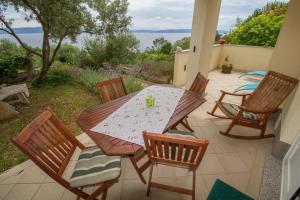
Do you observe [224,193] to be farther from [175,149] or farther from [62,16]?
[62,16]

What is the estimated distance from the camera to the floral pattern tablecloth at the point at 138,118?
153 centimetres

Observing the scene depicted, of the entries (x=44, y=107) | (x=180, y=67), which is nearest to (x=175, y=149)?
(x=44, y=107)

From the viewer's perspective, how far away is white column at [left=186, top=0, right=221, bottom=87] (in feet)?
10.4

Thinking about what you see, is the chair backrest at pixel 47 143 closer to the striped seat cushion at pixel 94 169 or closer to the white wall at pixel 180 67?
the striped seat cushion at pixel 94 169

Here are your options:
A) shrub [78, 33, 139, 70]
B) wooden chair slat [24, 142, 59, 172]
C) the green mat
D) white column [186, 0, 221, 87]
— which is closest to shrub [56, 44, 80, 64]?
shrub [78, 33, 139, 70]

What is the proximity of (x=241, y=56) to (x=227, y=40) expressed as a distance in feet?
4.19

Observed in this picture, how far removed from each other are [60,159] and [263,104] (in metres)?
2.83

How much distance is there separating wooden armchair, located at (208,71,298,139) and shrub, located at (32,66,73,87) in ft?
14.1

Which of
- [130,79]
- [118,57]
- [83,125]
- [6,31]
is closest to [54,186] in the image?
[83,125]

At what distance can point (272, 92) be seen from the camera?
8.45ft

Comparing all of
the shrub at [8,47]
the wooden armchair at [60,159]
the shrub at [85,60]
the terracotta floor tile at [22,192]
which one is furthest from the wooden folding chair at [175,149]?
the shrub at [8,47]

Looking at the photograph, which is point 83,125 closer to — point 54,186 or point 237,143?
point 54,186

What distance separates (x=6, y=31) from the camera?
390 centimetres

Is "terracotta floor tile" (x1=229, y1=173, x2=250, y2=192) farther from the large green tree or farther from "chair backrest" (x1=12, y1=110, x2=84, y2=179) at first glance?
the large green tree
